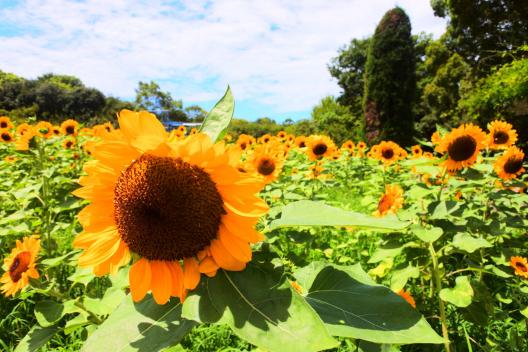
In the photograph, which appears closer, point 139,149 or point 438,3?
point 139,149

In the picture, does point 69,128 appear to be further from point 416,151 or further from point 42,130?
point 416,151

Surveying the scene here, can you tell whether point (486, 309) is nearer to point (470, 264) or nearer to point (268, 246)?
point (470, 264)

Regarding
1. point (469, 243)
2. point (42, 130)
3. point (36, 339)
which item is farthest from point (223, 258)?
point (42, 130)

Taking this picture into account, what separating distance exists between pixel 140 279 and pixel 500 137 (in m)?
3.38

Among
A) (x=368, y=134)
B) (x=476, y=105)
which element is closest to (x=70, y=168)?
(x=476, y=105)

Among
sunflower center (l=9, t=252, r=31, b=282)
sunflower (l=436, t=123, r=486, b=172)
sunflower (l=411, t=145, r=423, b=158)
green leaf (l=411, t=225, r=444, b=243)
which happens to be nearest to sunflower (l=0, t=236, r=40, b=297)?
sunflower center (l=9, t=252, r=31, b=282)

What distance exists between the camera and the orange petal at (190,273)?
2.03ft

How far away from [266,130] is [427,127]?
410 inches

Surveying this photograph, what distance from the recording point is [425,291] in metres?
2.68

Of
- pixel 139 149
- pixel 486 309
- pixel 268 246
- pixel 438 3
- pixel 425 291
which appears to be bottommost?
pixel 425 291

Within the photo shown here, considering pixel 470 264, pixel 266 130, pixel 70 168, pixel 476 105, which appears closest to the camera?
pixel 470 264

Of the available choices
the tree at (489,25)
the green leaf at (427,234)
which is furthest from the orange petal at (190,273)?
the tree at (489,25)

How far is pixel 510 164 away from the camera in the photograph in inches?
110

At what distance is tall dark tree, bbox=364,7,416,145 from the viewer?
14992 mm
